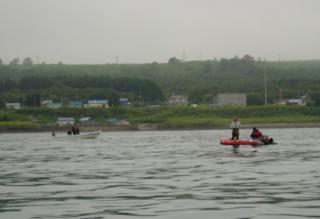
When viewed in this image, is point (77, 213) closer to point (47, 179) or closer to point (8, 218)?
point (8, 218)

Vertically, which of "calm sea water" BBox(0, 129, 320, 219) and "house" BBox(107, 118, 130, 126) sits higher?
"calm sea water" BBox(0, 129, 320, 219)

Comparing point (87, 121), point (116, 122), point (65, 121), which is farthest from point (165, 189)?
point (87, 121)

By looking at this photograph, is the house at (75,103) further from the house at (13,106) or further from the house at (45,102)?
the house at (13,106)

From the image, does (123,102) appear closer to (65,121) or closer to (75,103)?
(75,103)

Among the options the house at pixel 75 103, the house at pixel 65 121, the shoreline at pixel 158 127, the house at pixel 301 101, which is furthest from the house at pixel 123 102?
the shoreline at pixel 158 127

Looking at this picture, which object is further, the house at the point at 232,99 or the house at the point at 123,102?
the house at the point at 232,99

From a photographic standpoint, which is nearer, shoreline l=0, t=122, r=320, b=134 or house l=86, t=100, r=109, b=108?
shoreline l=0, t=122, r=320, b=134

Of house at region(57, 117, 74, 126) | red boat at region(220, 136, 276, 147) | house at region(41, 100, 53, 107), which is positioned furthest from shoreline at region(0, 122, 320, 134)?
red boat at region(220, 136, 276, 147)

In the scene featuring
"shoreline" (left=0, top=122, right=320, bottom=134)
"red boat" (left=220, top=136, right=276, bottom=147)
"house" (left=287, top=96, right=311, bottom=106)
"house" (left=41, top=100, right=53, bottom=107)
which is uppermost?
"house" (left=41, top=100, right=53, bottom=107)

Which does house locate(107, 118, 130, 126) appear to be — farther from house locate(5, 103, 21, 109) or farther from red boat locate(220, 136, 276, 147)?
red boat locate(220, 136, 276, 147)

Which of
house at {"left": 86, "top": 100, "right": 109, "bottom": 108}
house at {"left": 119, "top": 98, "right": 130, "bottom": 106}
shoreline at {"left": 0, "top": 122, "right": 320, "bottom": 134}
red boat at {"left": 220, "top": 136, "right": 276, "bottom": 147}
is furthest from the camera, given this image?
house at {"left": 119, "top": 98, "right": 130, "bottom": 106}

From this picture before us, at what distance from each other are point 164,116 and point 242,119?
1655cm

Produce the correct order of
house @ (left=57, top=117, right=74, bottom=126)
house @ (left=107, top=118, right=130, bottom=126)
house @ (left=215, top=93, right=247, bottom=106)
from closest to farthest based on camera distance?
1. house @ (left=107, top=118, right=130, bottom=126)
2. house @ (left=57, top=117, right=74, bottom=126)
3. house @ (left=215, top=93, right=247, bottom=106)

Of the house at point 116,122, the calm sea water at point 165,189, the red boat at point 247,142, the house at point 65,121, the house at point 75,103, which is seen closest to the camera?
the calm sea water at point 165,189
